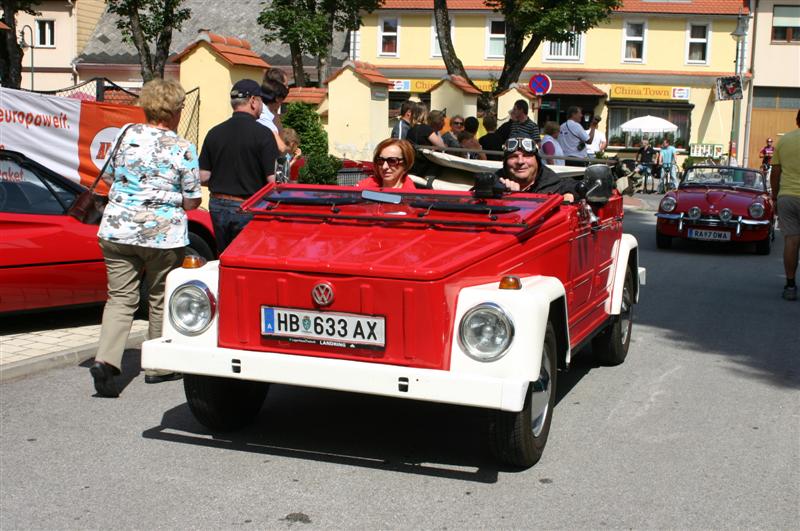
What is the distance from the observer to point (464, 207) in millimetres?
5344

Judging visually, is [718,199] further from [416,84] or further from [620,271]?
[416,84]

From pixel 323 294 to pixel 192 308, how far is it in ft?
2.49

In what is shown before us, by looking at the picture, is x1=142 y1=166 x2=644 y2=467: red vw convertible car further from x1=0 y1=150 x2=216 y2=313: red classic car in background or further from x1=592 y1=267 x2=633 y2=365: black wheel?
x1=0 y1=150 x2=216 y2=313: red classic car in background

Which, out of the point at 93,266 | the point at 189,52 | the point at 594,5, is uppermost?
the point at 594,5

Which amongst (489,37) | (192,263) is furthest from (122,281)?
(489,37)

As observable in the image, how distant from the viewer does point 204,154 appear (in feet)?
23.1

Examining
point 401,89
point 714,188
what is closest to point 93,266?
point 714,188

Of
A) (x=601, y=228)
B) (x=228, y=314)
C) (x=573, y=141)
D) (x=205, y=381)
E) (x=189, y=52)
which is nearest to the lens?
(x=228, y=314)

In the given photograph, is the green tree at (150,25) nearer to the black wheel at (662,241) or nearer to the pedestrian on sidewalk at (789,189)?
the black wheel at (662,241)

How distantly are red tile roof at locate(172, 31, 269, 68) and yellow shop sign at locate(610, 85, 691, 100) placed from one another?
1290 inches

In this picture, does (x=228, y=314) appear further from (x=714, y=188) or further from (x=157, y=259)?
(x=714, y=188)

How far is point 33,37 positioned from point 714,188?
40.2 metres

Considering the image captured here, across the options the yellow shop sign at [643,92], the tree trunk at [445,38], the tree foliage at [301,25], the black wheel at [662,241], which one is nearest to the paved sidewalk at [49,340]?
the black wheel at [662,241]

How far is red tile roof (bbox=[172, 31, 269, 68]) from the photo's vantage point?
14.3 m
